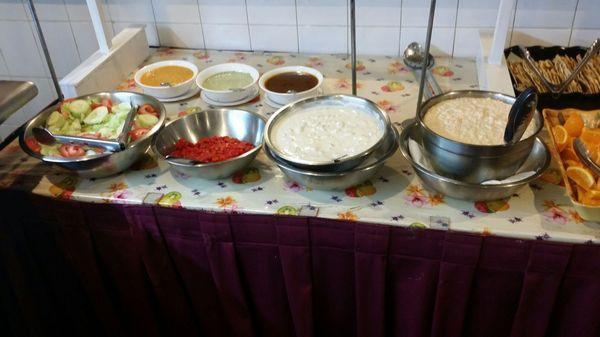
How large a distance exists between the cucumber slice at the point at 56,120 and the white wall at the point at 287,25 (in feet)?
2.33

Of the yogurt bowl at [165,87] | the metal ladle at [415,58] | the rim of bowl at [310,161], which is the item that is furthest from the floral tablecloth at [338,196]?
the yogurt bowl at [165,87]

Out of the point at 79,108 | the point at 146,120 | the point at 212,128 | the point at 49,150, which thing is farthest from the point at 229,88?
the point at 49,150

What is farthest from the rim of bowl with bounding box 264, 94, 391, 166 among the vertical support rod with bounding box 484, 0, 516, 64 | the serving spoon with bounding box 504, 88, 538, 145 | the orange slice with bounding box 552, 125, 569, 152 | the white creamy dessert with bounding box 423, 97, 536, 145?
the vertical support rod with bounding box 484, 0, 516, 64

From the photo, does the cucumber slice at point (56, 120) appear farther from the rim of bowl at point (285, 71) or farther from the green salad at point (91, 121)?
the rim of bowl at point (285, 71)

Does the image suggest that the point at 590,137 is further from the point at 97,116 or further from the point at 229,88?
the point at 97,116

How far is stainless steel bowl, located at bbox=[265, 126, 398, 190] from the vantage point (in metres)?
1.12

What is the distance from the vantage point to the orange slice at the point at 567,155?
3.72 ft

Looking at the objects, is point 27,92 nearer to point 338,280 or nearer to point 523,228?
point 338,280

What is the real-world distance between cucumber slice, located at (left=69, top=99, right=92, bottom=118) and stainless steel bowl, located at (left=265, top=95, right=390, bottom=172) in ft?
1.80

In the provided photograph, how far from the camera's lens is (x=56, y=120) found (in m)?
1.36

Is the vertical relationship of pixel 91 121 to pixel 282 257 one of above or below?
above

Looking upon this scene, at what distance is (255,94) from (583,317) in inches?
43.5

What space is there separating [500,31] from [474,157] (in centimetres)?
64

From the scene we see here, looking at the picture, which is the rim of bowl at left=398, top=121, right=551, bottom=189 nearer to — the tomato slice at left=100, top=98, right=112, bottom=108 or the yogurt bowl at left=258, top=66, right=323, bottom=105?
the yogurt bowl at left=258, top=66, right=323, bottom=105
